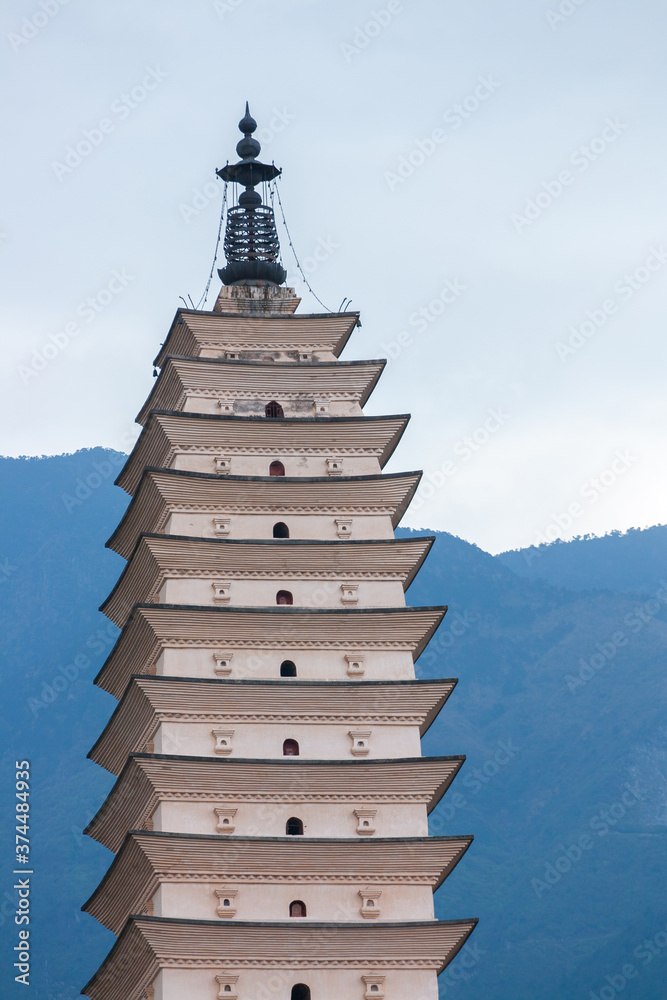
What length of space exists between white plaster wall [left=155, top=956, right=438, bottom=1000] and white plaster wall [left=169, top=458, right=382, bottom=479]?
32.0ft

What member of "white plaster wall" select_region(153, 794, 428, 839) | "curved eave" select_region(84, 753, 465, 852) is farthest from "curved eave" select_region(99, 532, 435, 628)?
"white plaster wall" select_region(153, 794, 428, 839)

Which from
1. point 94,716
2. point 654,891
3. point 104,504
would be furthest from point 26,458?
point 654,891

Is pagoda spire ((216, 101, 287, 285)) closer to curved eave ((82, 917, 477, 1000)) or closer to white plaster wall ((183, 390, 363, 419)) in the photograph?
white plaster wall ((183, 390, 363, 419))

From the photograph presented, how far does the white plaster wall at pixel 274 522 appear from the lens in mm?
33219

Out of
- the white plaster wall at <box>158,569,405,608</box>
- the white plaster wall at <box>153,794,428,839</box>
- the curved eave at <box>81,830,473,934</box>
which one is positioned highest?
the white plaster wall at <box>158,569,405,608</box>

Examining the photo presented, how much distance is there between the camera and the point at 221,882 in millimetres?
29000

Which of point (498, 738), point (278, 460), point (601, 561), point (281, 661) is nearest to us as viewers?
point (281, 661)

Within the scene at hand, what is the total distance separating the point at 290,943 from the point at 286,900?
0.88 meters

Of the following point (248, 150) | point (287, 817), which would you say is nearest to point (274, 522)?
point (287, 817)

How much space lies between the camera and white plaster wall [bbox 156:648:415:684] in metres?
31.3

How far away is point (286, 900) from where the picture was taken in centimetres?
2903

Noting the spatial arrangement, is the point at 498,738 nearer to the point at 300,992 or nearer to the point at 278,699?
the point at 278,699

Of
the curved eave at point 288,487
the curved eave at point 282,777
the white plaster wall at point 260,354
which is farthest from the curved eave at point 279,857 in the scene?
the white plaster wall at point 260,354

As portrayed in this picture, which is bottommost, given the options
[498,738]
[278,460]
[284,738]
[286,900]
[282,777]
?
[286,900]
